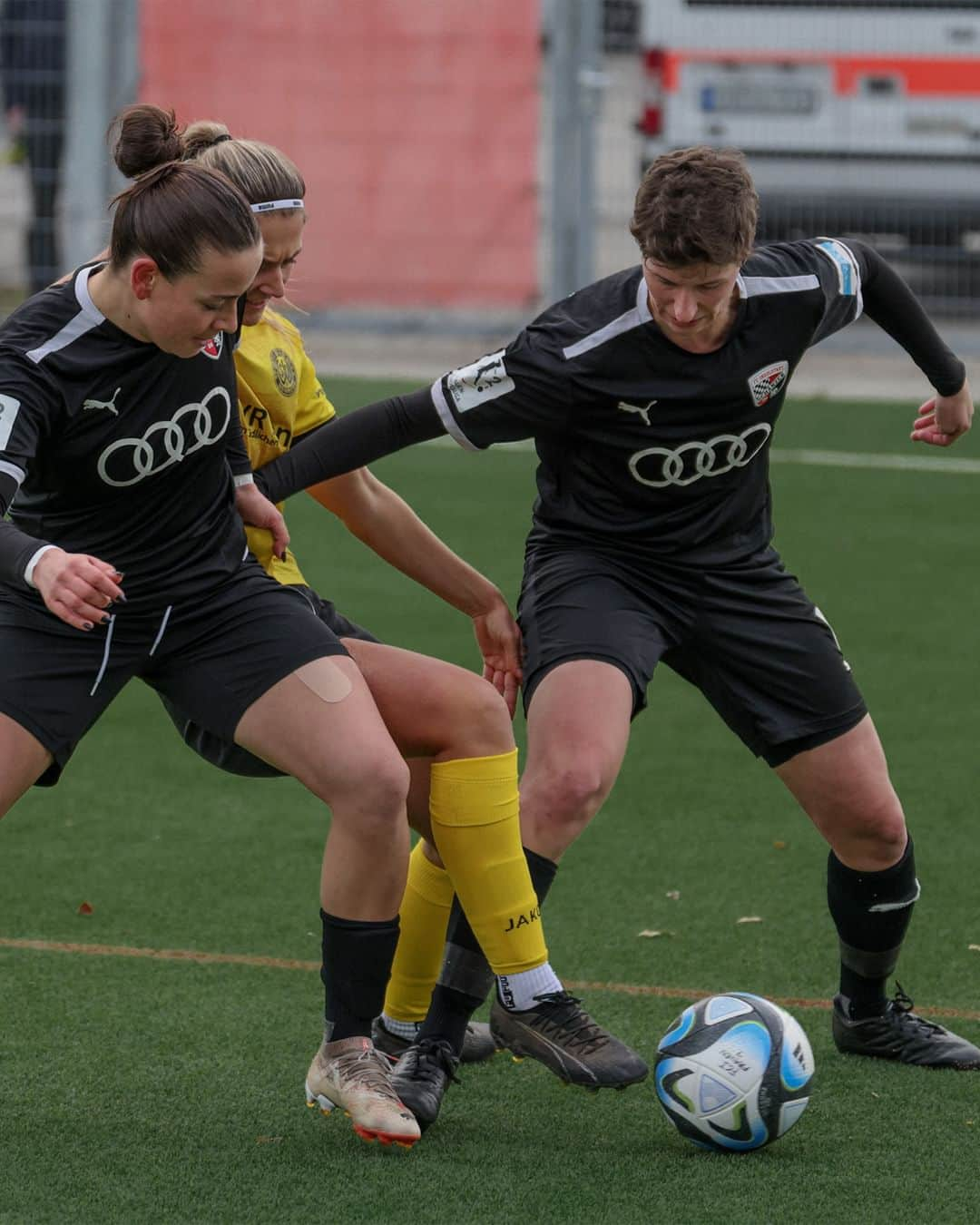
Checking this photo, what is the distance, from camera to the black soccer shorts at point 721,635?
4070 millimetres

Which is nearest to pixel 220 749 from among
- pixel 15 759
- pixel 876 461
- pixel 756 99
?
pixel 15 759

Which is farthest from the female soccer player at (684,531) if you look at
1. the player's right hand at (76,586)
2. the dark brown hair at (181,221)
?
the player's right hand at (76,586)

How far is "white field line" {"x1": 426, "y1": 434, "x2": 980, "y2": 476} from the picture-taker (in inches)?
425

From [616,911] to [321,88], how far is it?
1014cm

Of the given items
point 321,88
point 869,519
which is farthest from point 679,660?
point 321,88

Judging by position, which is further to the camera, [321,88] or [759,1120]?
[321,88]

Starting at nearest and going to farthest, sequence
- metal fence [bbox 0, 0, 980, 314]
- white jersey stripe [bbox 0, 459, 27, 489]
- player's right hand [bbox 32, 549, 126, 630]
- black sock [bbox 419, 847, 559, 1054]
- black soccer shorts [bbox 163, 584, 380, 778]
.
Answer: player's right hand [bbox 32, 549, 126, 630] → white jersey stripe [bbox 0, 459, 27, 489] → black soccer shorts [bbox 163, 584, 380, 778] → black sock [bbox 419, 847, 559, 1054] → metal fence [bbox 0, 0, 980, 314]

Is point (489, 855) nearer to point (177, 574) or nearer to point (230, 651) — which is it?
point (230, 651)

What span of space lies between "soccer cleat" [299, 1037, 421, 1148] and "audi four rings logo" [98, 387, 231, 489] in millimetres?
1076

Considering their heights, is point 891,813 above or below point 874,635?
above

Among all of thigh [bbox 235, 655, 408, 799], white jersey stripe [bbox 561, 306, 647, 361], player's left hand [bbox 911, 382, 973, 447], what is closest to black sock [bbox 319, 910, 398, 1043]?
thigh [bbox 235, 655, 408, 799]

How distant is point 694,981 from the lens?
15.0 feet

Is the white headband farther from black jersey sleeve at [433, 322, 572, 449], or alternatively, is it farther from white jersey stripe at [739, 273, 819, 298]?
white jersey stripe at [739, 273, 819, 298]

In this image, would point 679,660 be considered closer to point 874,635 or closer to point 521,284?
point 874,635
